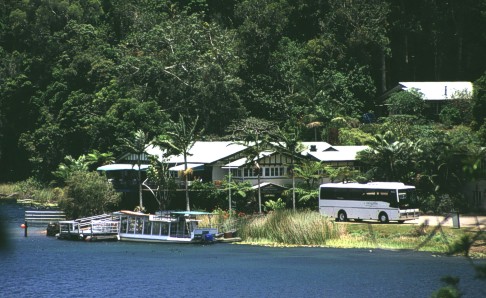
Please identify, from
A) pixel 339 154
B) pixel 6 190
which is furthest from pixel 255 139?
pixel 6 190

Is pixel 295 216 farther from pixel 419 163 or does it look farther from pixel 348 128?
pixel 348 128

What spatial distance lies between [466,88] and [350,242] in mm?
39834

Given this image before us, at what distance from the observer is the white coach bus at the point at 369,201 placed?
64.4 metres

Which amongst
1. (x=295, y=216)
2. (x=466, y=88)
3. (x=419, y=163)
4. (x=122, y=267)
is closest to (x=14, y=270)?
(x=122, y=267)

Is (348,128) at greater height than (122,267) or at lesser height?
greater

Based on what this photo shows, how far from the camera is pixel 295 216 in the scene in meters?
61.6

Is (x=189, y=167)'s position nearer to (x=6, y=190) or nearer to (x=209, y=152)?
(x=209, y=152)

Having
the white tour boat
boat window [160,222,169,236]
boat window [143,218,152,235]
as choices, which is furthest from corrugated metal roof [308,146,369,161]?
boat window [143,218,152,235]

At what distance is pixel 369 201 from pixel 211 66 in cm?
3307

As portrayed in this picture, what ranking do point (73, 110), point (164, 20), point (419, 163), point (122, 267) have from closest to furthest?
point (122, 267) < point (419, 163) < point (73, 110) < point (164, 20)

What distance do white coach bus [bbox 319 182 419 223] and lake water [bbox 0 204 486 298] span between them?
715 cm

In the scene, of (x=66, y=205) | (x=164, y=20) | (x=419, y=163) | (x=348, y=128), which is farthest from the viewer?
(x=164, y=20)

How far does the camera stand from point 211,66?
9344cm

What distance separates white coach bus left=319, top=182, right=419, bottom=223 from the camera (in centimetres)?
6444
